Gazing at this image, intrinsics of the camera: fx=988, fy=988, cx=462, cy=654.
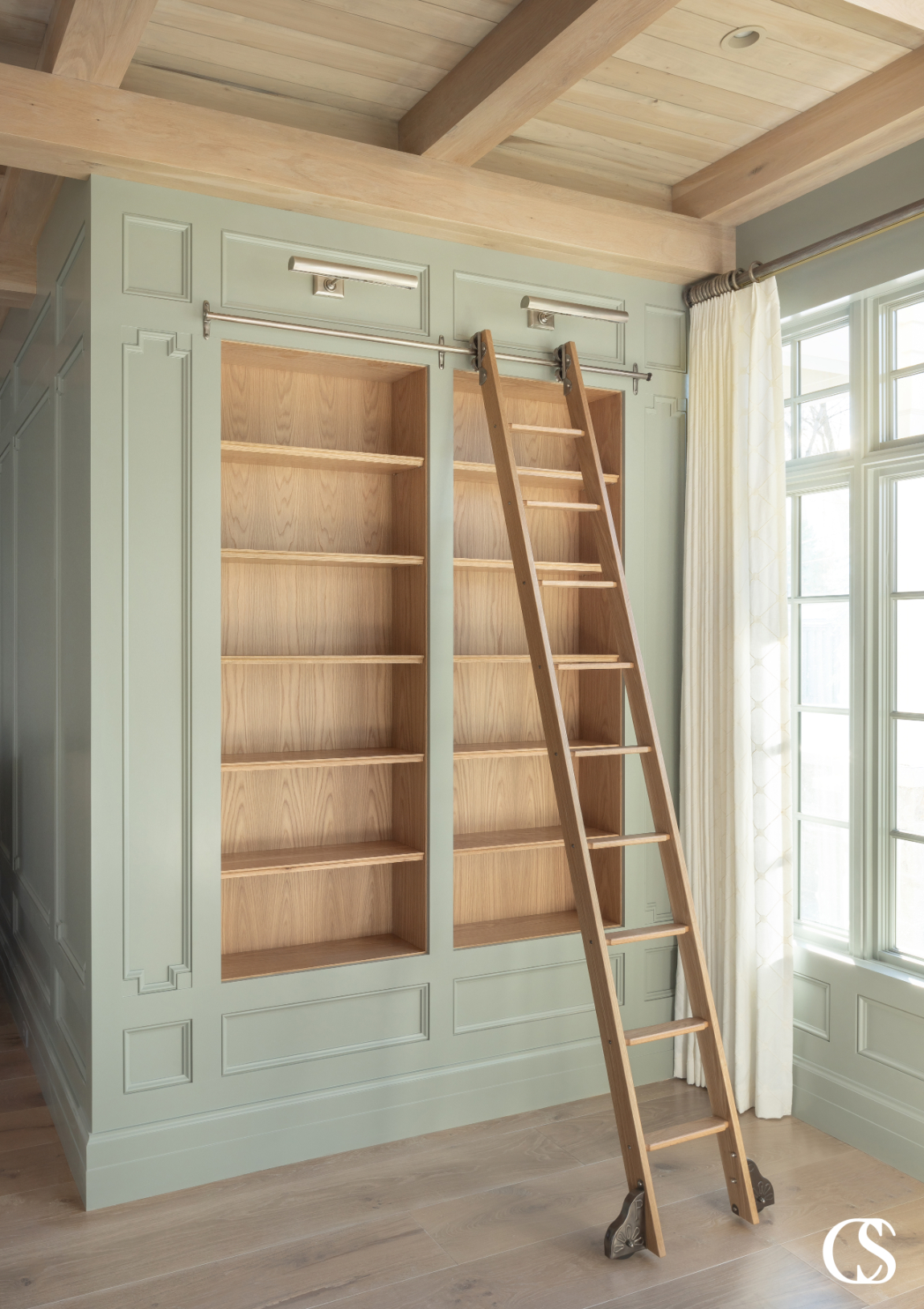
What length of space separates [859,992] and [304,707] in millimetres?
2245

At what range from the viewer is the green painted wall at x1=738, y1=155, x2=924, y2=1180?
10.7 ft

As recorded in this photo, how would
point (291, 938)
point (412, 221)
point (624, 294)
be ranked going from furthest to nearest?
1. point (624, 294)
2. point (291, 938)
3. point (412, 221)

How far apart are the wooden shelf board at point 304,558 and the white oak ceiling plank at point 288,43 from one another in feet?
5.00

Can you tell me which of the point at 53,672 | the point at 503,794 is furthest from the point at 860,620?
the point at 53,672

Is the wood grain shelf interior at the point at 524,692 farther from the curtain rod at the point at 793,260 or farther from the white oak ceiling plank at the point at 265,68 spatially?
the white oak ceiling plank at the point at 265,68

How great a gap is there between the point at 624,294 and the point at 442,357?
89cm

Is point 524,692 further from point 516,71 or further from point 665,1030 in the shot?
point 516,71

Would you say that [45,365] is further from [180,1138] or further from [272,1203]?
[272,1203]

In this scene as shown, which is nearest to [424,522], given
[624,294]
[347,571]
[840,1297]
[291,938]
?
[347,571]

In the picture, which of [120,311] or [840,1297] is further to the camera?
[120,311]

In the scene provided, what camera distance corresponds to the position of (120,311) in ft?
10.1

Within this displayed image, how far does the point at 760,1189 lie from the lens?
9.77 ft

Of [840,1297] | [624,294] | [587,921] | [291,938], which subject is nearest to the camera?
[840,1297]

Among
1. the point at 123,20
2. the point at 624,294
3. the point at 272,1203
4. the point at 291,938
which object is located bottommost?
the point at 272,1203
